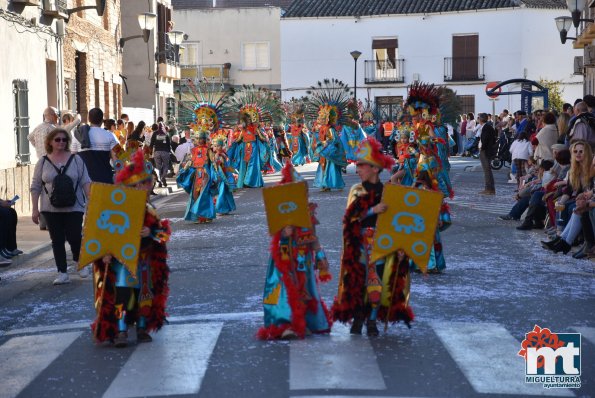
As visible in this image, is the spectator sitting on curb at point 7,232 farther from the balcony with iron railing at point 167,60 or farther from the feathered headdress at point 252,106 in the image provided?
the balcony with iron railing at point 167,60

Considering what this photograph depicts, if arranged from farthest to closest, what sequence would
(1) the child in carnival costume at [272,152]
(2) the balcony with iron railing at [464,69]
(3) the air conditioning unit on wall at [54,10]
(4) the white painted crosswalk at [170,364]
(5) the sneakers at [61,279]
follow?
(2) the balcony with iron railing at [464,69]
(1) the child in carnival costume at [272,152]
(3) the air conditioning unit on wall at [54,10]
(5) the sneakers at [61,279]
(4) the white painted crosswalk at [170,364]

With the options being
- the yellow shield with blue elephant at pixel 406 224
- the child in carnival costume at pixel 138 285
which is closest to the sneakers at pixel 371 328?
the yellow shield with blue elephant at pixel 406 224

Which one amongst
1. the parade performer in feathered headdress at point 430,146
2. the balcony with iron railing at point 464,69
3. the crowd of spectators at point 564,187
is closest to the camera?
the parade performer in feathered headdress at point 430,146

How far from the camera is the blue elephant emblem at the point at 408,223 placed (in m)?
7.77

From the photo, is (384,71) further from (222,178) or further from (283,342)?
(283,342)

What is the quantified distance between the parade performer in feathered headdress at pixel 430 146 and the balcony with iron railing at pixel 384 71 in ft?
123

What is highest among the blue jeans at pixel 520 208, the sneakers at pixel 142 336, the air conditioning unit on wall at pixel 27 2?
the air conditioning unit on wall at pixel 27 2

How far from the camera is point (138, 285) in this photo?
25.6 feet

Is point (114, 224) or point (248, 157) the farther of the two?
point (248, 157)

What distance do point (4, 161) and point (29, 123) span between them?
7.79 feet

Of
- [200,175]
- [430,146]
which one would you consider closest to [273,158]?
[200,175]

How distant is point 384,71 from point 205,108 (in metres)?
36.2

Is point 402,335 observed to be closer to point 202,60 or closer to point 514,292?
point 514,292

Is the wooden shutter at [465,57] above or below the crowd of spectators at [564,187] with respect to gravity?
above
